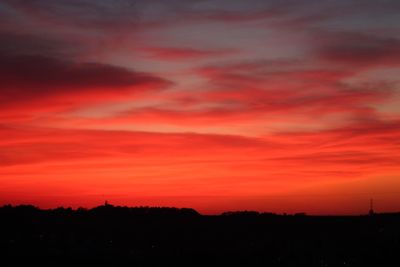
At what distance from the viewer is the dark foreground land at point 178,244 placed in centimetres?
14250

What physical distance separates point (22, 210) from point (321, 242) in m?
74.9

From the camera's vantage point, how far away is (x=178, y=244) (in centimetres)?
17275

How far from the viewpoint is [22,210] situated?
19212 cm

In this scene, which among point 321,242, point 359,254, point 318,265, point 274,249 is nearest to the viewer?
point 318,265

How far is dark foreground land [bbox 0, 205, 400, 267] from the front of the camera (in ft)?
468

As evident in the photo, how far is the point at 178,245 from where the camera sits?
171 m

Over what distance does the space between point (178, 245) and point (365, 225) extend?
183 feet

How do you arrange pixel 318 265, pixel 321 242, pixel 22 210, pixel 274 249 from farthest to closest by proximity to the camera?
pixel 22 210
pixel 321 242
pixel 274 249
pixel 318 265

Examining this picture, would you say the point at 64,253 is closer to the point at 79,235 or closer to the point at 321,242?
the point at 79,235

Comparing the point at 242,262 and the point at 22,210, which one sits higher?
the point at 22,210

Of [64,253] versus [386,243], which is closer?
[64,253]

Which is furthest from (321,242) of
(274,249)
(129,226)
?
(129,226)

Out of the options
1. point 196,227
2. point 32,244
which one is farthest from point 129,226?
point 32,244

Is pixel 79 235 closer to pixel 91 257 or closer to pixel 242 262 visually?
pixel 91 257
